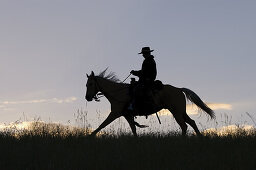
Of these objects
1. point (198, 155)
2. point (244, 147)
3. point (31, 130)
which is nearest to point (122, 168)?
point (198, 155)

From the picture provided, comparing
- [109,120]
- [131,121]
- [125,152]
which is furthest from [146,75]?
[125,152]

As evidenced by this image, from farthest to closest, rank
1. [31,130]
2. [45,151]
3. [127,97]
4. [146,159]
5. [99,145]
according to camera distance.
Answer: [127,97] < [31,130] < [99,145] < [45,151] < [146,159]

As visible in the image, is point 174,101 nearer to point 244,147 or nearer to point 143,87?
point 143,87

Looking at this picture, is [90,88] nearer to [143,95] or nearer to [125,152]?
[143,95]

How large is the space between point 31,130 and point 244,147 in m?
5.79

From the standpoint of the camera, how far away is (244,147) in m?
9.41

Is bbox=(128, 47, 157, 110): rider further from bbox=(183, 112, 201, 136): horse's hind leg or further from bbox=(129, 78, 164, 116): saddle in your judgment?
bbox=(183, 112, 201, 136): horse's hind leg

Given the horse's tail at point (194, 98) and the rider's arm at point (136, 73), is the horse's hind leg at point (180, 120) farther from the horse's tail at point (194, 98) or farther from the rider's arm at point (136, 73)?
the rider's arm at point (136, 73)

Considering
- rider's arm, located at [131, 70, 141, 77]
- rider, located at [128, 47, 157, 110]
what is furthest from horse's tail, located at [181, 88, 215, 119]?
rider's arm, located at [131, 70, 141, 77]

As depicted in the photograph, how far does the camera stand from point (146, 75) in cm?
1289

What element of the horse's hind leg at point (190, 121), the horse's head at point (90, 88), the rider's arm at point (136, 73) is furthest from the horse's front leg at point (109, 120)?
the horse's hind leg at point (190, 121)

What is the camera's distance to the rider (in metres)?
12.8

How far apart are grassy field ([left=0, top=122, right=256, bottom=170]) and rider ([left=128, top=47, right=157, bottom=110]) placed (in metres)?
1.93

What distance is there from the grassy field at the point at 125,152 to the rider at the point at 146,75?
6.32 feet
